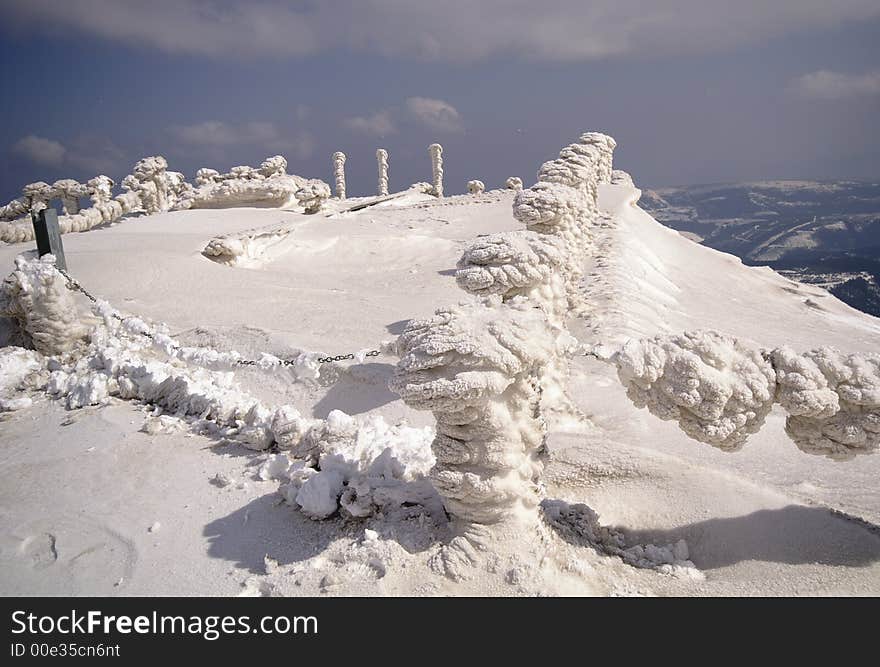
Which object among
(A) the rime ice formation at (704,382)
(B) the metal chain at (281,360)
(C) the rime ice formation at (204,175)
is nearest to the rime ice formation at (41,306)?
(B) the metal chain at (281,360)

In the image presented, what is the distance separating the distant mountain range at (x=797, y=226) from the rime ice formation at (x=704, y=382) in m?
15.6

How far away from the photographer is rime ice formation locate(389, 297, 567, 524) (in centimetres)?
282

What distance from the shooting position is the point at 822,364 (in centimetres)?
318

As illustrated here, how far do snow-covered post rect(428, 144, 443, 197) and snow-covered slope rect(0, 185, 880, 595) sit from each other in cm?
1805

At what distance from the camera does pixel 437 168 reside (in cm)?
2591

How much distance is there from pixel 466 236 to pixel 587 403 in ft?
29.3

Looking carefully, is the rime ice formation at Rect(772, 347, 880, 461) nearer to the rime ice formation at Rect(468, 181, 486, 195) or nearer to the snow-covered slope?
the snow-covered slope

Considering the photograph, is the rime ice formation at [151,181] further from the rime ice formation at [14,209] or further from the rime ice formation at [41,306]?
the rime ice formation at [41,306]

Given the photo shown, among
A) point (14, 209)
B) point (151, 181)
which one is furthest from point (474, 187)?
point (14, 209)

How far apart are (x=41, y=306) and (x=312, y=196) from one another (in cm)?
1235

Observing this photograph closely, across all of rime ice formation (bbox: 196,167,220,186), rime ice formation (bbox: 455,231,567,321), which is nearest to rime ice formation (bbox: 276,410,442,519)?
rime ice formation (bbox: 455,231,567,321)

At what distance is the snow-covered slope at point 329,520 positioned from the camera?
2969 millimetres

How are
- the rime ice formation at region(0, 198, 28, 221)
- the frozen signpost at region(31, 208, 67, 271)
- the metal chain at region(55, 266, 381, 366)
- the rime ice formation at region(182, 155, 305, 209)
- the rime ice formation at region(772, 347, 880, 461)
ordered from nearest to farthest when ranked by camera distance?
the rime ice formation at region(772, 347, 880, 461) < the metal chain at region(55, 266, 381, 366) < the frozen signpost at region(31, 208, 67, 271) < the rime ice formation at region(0, 198, 28, 221) < the rime ice formation at region(182, 155, 305, 209)
